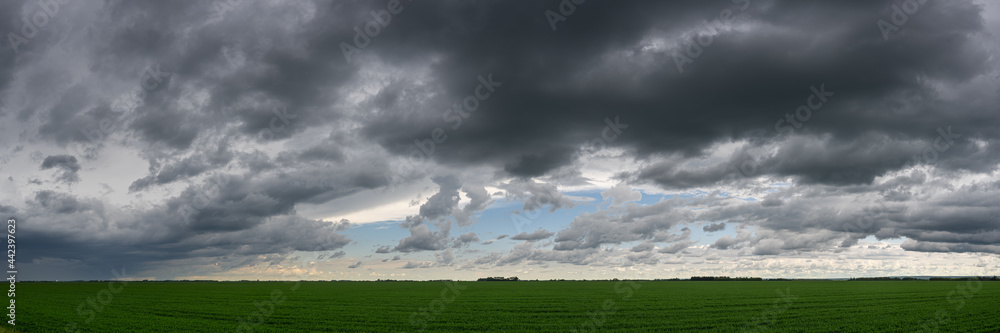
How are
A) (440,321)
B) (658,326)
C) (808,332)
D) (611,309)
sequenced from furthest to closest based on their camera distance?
(611,309), (440,321), (658,326), (808,332)

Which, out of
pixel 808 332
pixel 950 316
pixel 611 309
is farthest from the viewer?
pixel 611 309

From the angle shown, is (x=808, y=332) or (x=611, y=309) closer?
(x=808, y=332)

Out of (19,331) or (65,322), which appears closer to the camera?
(19,331)

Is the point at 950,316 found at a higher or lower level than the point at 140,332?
lower

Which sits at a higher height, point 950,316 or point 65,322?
point 65,322

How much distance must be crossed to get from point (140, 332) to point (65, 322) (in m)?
11.4

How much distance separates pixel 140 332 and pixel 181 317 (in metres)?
12.4

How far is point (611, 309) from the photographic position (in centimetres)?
4688

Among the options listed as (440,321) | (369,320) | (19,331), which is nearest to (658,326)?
(440,321)

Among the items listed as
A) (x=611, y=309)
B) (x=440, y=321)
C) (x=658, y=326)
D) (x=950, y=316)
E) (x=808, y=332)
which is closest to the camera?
(x=808, y=332)

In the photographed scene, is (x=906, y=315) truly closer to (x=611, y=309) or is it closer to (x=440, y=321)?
(x=611, y=309)

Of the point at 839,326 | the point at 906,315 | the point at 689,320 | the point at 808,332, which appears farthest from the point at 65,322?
the point at 906,315

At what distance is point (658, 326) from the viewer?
34312 mm

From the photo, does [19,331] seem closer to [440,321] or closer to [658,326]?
[440,321]
